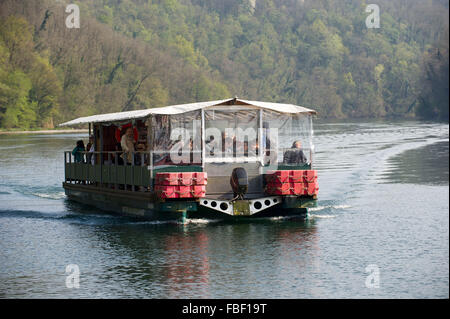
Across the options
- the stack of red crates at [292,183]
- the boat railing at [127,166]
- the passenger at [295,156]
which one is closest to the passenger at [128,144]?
the boat railing at [127,166]

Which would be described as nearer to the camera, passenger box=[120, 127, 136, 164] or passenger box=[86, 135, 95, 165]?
passenger box=[120, 127, 136, 164]

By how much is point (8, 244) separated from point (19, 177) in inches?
835

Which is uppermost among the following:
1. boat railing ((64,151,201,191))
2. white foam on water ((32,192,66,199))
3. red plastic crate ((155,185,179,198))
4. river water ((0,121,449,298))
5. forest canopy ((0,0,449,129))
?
forest canopy ((0,0,449,129))

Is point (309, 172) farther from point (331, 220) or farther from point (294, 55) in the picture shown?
point (294, 55)

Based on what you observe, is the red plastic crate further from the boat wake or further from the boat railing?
the boat wake

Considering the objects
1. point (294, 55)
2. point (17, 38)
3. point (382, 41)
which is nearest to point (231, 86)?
point (294, 55)

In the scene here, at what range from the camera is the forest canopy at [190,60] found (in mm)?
95750

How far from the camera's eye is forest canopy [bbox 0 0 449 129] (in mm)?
95750

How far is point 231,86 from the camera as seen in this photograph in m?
151

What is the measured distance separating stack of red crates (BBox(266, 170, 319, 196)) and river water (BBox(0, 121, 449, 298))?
108 cm

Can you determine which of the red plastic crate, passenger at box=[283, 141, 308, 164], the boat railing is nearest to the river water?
the red plastic crate

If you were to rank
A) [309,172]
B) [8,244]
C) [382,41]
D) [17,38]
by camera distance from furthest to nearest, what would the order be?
[382,41] < [17,38] < [309,172] < [8,244]

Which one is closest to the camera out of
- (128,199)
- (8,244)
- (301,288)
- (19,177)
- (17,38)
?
(301,288)

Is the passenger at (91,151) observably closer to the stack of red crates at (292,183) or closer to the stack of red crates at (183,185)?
the stack of red crates at (183,185)
